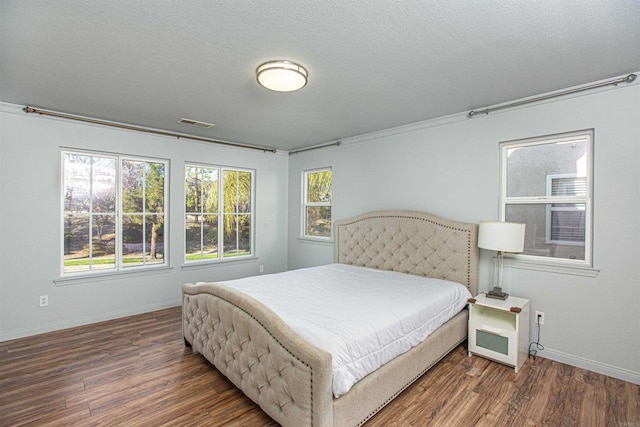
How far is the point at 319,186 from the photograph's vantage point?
5305mm

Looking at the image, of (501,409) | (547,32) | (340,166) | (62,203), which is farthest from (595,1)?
(62,203)

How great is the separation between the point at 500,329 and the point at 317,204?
10.8ft

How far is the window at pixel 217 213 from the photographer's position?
4660 millimetres

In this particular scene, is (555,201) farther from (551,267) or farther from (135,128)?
(135,128)

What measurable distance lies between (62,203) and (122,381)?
7.69 feet

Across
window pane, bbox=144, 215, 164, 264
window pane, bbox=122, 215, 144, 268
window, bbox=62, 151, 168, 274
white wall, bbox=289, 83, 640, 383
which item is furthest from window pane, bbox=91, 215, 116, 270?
white wall, bbox=289, 83, 640, 383

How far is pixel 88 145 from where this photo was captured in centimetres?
369

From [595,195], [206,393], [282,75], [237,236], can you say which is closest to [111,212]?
[237,236]

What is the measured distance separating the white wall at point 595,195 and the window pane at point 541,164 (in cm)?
15

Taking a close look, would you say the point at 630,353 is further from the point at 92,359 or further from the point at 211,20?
the point at 92,359

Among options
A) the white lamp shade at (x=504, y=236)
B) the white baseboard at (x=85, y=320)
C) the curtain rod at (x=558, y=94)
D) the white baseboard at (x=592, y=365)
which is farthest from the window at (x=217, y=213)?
the white baseboard at (x=592, y=365)

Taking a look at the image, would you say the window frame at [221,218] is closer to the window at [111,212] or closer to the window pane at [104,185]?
the window at [111,212]

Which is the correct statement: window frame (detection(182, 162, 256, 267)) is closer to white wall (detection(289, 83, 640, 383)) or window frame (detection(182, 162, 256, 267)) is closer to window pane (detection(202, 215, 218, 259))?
window pane (detection(202, 215, 218, 259))

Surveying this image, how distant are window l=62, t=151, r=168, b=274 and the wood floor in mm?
1163
